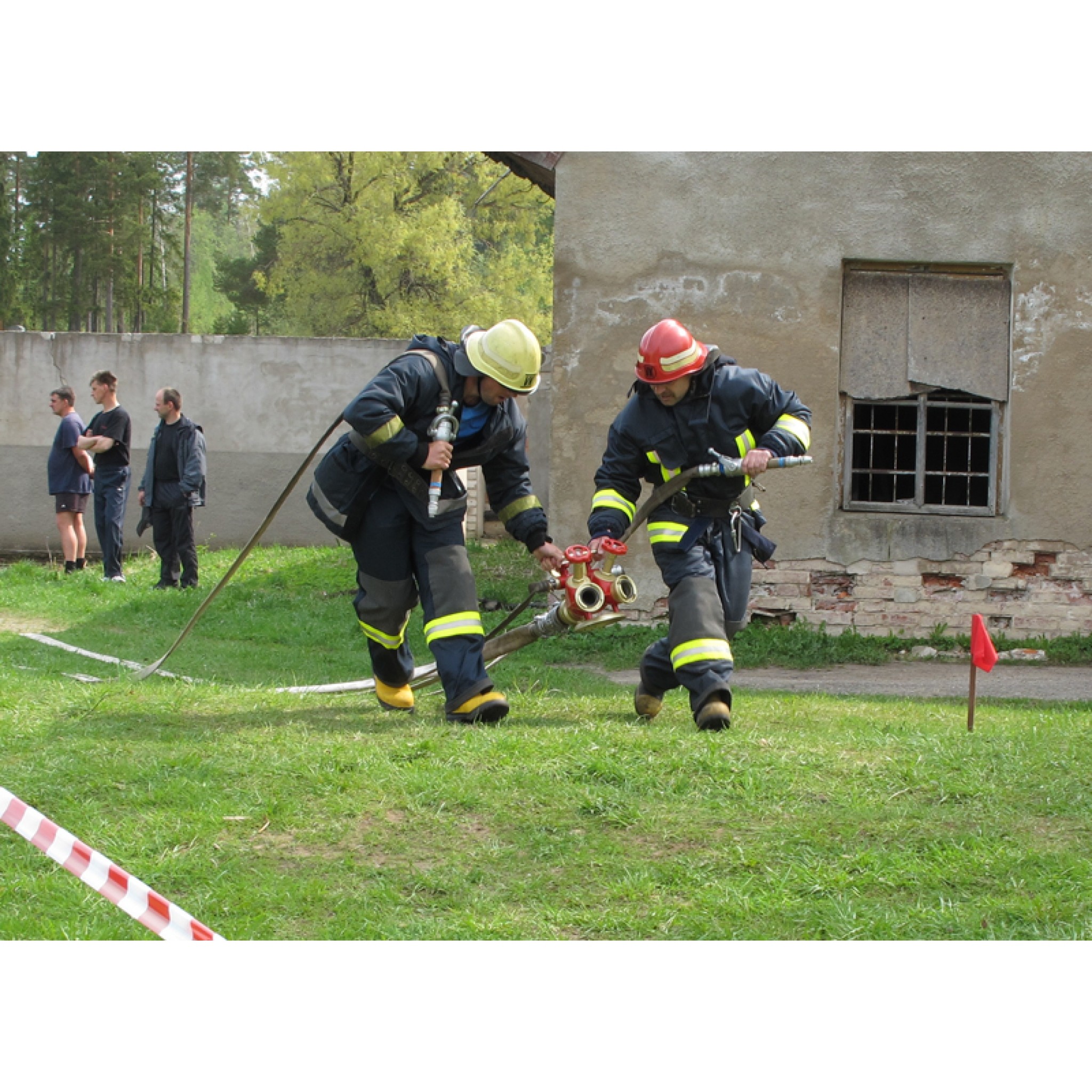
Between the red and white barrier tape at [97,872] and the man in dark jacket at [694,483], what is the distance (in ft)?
9.88

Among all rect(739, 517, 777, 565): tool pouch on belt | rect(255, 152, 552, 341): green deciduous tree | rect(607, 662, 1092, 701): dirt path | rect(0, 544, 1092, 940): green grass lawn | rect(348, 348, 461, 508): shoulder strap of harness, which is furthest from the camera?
rect(255, 152, 552, 341): green deciduous tree

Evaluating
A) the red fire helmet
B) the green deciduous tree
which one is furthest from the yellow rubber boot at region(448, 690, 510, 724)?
the green deciduous tree

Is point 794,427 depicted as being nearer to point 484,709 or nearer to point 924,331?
point 484,709

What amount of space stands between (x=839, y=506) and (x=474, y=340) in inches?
203

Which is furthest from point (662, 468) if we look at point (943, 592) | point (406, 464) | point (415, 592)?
point (943, 592)

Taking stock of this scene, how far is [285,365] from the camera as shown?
16812 mm

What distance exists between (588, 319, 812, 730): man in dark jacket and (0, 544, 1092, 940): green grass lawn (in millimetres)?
353

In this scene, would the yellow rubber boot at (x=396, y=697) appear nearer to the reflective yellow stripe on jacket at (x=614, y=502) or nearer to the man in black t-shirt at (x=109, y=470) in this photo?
the reflective yellow stripe on jacket at (x=614, y=502)

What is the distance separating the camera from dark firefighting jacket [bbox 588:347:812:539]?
5.92 m

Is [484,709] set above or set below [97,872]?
below

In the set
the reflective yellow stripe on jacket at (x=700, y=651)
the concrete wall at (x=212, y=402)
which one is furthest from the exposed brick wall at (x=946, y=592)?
the concrete wall at (x=212, y=402)

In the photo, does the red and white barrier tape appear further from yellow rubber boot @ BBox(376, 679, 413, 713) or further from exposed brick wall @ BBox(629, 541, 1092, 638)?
exposed brick wall @ BBox(629, 541, 1092, 638)

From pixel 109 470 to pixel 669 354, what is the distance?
8.73m

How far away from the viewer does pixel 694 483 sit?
19.5 feet
